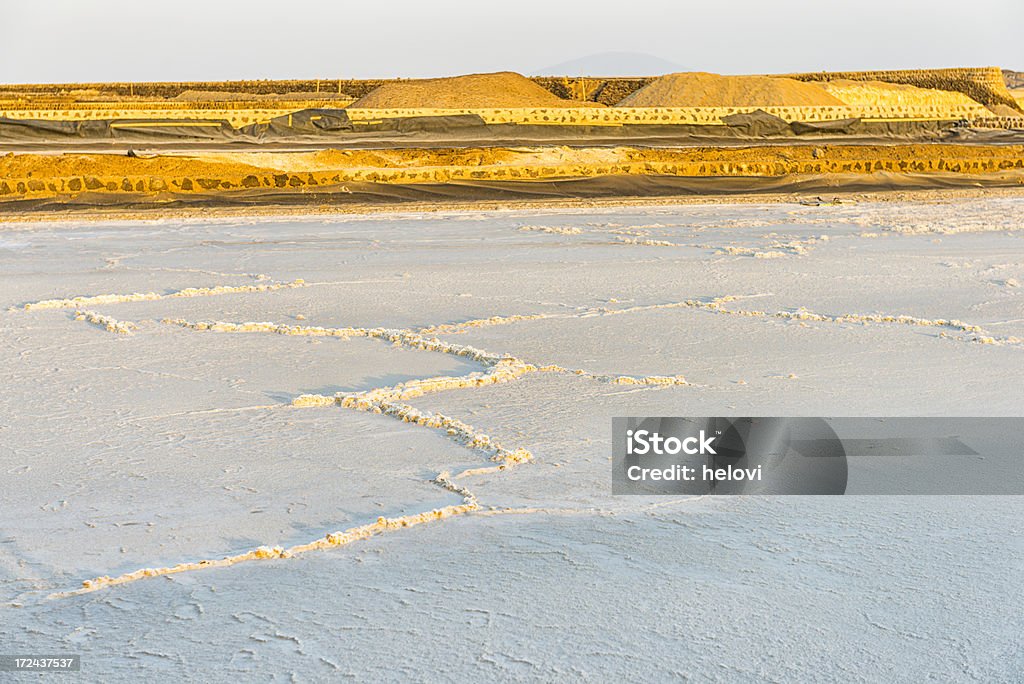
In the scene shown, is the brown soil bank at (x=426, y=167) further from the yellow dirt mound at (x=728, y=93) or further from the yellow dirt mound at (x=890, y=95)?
the yellow dirt mound at (x=890, y=95)

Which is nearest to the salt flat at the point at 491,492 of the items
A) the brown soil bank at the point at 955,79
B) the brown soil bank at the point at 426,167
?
the brown soil bank at the point at 426,167

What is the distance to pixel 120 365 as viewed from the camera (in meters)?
4.76

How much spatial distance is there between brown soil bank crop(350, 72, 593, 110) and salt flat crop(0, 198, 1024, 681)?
98.6 feet

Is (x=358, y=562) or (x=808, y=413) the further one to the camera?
(x=808, y=413)

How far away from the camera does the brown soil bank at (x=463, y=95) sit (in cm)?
3703

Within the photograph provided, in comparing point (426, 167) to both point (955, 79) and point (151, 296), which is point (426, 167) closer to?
point (151, 296)

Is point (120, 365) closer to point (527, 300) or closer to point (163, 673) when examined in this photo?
point (527, 300)

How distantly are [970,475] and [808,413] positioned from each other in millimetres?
747

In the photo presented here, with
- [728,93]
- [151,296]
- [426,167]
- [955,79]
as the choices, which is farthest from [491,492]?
[955,79]

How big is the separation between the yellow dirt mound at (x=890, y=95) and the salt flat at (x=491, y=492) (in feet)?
112

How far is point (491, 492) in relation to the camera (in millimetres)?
3119

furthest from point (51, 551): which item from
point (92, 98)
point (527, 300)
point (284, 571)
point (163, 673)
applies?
point (92, 98)

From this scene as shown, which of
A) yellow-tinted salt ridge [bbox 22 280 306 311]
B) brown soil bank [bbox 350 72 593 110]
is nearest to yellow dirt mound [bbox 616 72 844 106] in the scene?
brown soil bank [bbox 350 72 593 110]

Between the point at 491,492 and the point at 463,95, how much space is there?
3626 centimetres
